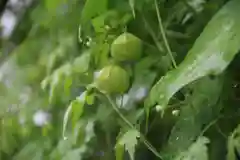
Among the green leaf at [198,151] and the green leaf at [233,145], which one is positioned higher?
the green leaf at [233,145]

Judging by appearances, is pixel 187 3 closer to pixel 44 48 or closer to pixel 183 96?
pixel 183 96

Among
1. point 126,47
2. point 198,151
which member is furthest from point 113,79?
point 198,151

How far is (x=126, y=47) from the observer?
522 millimetres

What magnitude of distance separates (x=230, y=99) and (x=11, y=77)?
23.9 inches

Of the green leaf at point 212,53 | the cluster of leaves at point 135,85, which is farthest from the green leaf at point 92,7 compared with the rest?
the green leaf at point 212,53

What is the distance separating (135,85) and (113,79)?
5 cm

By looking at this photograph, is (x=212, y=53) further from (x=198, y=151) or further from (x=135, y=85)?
(x=135, y=85)

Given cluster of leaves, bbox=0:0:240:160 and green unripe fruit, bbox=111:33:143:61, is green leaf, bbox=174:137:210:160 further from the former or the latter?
green unripe fruit, bbox=111:33:143:61

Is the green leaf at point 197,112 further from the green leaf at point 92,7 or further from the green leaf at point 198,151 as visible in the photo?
the green leaf at point 92,7

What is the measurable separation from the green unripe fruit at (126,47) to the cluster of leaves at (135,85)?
21mm

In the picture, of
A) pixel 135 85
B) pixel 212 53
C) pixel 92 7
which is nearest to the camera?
pixel 212 53

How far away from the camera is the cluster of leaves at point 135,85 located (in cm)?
38

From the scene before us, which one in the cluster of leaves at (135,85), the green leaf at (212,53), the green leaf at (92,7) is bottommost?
the cluster of leaves at (135,85)

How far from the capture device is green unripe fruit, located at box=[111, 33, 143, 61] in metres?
0.52
